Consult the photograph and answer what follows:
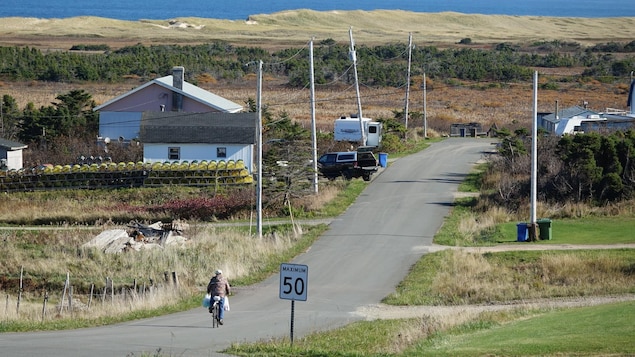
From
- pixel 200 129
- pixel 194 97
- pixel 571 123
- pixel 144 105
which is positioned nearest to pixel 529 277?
pixel 200 129

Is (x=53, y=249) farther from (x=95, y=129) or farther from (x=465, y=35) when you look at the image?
(x=465, y=35)

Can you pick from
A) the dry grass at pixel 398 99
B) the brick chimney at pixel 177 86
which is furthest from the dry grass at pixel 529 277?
the dry grass at pixel 398 99

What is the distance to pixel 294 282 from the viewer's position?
20.2 m

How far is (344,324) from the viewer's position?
24844mm

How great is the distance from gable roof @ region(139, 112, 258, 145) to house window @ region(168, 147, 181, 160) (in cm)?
41

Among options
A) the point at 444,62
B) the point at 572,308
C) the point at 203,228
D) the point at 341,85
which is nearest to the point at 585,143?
the point at 203,228

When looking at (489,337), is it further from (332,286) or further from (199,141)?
(199,141)

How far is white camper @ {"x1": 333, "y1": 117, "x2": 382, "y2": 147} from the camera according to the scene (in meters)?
58.5

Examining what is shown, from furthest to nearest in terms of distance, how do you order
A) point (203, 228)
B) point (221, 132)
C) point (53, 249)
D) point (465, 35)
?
1. point (465, 35)
2. point (221, 132)
3. point (203, 228)
4. point (53, 249)

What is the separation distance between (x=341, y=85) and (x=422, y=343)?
84488mm

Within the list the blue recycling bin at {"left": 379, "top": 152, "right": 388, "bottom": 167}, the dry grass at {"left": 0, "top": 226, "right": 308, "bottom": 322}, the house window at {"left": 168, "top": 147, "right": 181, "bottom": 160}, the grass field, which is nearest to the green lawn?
the grass field

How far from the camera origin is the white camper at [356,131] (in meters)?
58.5

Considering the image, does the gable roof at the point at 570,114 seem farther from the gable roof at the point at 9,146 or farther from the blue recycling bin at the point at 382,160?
the gable roof at the point at 9,146

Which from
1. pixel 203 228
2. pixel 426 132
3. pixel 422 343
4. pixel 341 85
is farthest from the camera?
pixel 341 85
